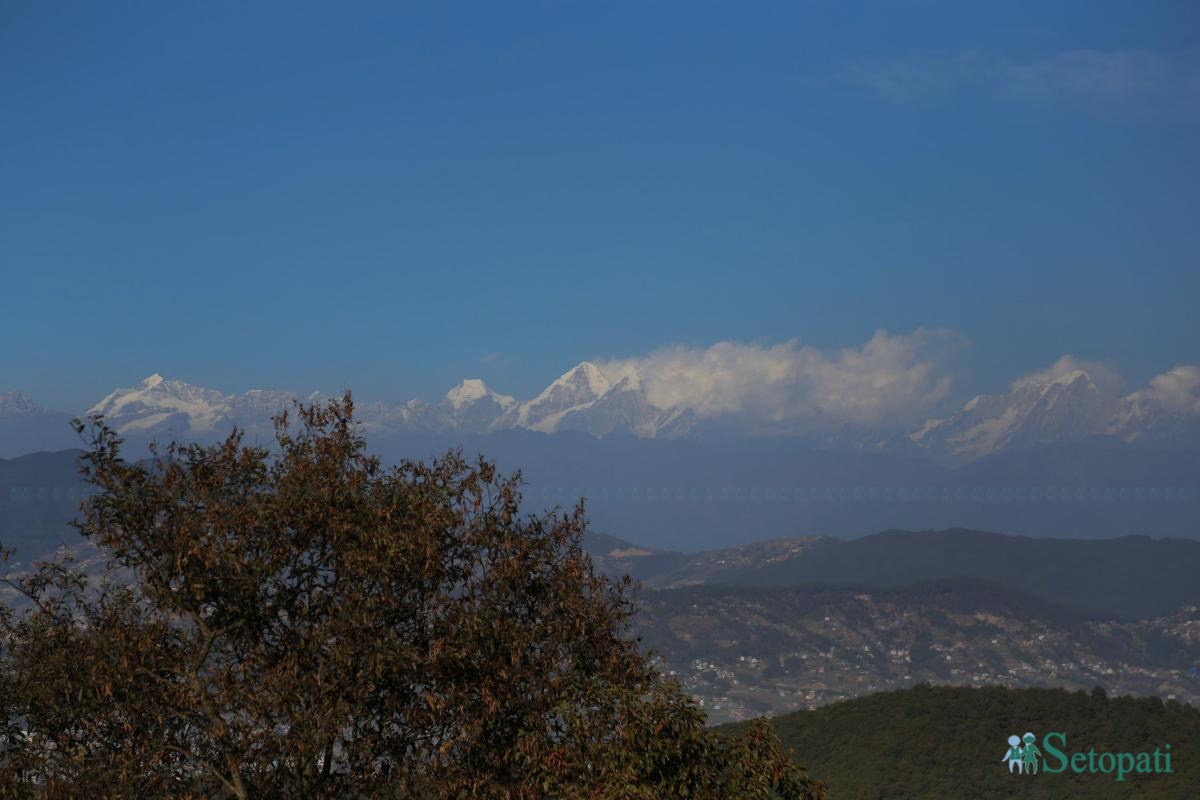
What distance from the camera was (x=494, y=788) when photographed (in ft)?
52.1

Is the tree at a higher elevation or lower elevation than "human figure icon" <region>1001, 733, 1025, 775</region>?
higher

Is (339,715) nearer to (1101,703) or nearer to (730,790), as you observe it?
(730,790)

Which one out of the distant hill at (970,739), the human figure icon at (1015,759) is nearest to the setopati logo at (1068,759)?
the human figure icon at (1015,759)

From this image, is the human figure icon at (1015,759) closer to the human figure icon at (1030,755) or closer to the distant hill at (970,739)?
the human figure icon at (1030,755)

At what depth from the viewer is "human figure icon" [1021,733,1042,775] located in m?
108

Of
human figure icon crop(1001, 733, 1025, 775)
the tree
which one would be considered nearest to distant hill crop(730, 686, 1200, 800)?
human figure icon crop(1001, 733, 1025, 775)

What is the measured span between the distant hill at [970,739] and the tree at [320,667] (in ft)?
299

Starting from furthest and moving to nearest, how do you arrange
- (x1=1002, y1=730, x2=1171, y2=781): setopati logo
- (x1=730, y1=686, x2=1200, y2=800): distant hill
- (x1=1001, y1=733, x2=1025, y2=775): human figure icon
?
(x1=1001, y1=733, x2=1025, y2=775): human figure icon, (x1=730, y1=686, x2=1200, y2=800): distant hill, (x1=1002, y1=730, x2=1171, y2=781): setopati logo

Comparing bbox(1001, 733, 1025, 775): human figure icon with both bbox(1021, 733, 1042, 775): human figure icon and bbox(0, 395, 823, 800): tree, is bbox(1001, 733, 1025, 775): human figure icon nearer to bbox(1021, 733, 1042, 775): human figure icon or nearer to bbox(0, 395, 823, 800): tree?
bbox(1021, 733, 1042, 775): human figure icon

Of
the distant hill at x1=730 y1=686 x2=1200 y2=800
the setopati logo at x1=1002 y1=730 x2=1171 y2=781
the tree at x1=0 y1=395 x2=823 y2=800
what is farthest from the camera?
the distant hill at x1=730 y1=686 x2=1200 y2=800

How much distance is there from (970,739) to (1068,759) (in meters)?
9.97

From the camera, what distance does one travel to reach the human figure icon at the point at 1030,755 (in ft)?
355

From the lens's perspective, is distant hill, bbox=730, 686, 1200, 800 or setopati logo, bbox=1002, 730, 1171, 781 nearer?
setopati logo, bbox=1002, 730, 1171, 781

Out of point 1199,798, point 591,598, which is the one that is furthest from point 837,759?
point 591,598
